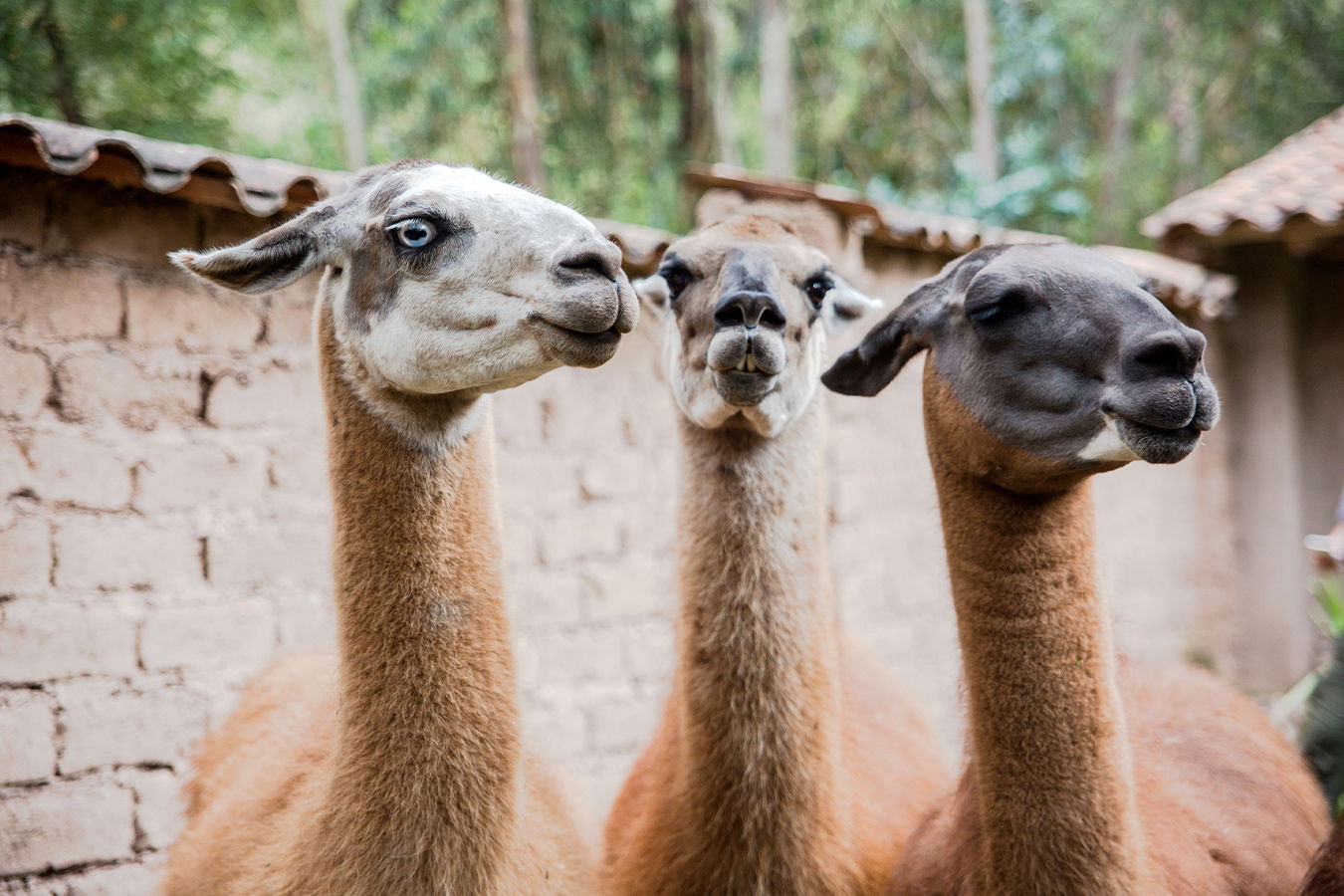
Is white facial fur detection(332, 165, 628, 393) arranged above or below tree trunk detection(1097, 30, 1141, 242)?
below

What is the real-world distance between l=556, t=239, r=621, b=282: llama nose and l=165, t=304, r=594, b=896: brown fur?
0.39 m

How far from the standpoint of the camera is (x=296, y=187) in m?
3.80

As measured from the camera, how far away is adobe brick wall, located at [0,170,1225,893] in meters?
3.33

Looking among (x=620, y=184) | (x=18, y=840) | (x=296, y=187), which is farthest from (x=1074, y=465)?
(x=620, y=184)

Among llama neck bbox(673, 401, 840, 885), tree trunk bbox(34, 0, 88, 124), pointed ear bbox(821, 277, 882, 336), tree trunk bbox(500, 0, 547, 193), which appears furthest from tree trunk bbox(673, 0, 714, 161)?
llama neck bbox(673, 401, 840, 885)

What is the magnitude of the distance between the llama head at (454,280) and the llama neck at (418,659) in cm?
12

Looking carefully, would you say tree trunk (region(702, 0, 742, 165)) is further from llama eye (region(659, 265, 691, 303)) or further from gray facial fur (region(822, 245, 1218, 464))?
gray facial fur (region(822, 245, 1218, 464))

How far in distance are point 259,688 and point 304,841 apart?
1.38 meters

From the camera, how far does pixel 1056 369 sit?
211 cm

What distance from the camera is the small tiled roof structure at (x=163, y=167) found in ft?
10.5

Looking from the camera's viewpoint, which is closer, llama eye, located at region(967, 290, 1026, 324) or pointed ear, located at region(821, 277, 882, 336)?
llama eye, located at region(967, 290, 1026, 324)

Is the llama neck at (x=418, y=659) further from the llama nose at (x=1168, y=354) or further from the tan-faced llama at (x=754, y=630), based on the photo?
the llama nose at (x=1168, y=354)

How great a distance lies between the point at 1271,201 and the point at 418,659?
686 centimetres

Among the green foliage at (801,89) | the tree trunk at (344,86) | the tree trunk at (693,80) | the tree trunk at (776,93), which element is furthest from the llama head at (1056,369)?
the tree trunk at (344,86)
